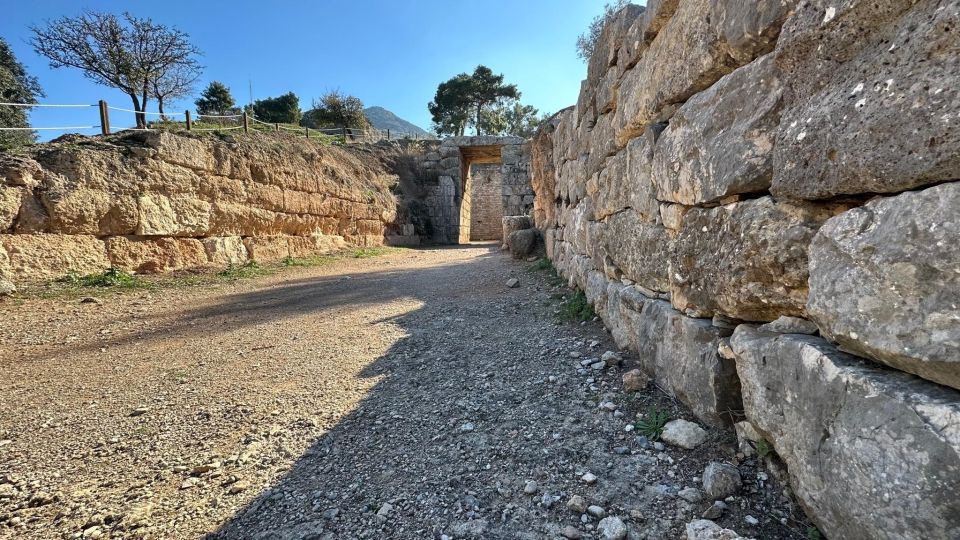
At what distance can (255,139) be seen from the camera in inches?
404

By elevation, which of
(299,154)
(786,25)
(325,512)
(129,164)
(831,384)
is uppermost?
(299,154)

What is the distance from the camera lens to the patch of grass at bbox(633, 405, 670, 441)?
2051mm

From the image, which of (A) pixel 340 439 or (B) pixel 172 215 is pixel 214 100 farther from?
(A) pixel 340 439

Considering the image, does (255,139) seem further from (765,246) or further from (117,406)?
(765,246)

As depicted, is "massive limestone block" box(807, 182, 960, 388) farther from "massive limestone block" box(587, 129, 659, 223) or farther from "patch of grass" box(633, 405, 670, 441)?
"massive limestone block" box(587, 129, 659, 223)

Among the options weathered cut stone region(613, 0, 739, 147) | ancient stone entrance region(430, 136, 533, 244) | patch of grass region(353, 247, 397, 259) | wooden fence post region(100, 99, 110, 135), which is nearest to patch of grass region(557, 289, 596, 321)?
weathered cut stone region(613, 0, 739, 147)

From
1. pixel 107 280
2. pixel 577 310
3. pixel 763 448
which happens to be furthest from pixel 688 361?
pixel 107 280

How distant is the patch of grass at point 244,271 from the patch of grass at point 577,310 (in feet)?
21.0

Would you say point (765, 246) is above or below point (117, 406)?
above

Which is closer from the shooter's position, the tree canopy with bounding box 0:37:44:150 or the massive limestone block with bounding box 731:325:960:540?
the massive limestone block with bounding box 731:325:960:540

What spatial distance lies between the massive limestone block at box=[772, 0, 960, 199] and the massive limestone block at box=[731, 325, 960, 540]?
51 centimetres

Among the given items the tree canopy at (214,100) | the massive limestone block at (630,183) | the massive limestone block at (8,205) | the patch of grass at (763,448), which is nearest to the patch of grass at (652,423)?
the patch of grass at (763,448)

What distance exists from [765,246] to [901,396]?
0.66 meters

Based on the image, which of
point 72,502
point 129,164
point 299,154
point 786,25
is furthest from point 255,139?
point 786,25
